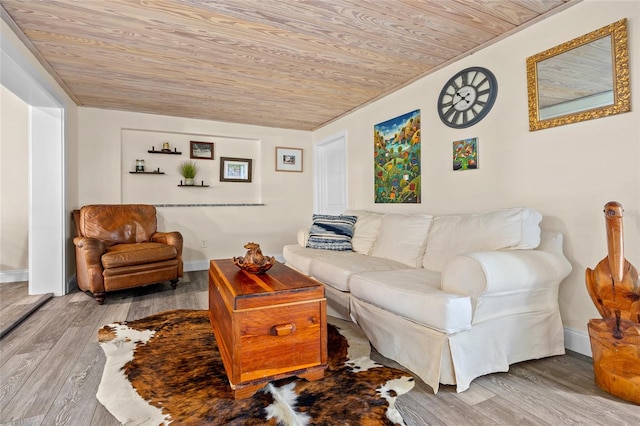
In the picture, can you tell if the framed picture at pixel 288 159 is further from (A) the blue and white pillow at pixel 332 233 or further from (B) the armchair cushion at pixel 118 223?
(B) the armchair cushion at pixel 118 223

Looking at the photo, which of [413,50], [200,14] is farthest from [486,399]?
[200,14]

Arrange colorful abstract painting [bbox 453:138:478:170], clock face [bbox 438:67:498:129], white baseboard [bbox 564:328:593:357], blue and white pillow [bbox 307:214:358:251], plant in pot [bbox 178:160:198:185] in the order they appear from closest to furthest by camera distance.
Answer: white baseboard [bbox 564:328:593:357] → clock face [bbox 438:67:498:129] → colorful abstract painting [bbox 453:138:478:170] → blue and white pillow [bbox 307:214:358:251] → plant in pot [bbox 178:160:198:185]

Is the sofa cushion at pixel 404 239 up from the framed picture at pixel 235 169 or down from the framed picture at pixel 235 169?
down

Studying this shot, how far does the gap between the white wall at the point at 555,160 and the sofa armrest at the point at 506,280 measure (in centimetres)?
24

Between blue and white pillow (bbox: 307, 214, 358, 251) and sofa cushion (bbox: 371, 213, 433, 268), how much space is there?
412 mm

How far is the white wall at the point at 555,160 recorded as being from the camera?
1759mm

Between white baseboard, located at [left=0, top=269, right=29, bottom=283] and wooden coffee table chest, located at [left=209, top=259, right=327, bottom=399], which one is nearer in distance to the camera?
wooden coffee table chest, located at [left=209, top=259, right=327, bottom=399]

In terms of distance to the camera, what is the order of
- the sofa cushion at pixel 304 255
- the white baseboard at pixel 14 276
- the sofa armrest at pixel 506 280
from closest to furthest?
the sofa armrest at pixel 506 280 < the sofa cushion at pixel 304 255 < the white baseboard at pixel 14 276

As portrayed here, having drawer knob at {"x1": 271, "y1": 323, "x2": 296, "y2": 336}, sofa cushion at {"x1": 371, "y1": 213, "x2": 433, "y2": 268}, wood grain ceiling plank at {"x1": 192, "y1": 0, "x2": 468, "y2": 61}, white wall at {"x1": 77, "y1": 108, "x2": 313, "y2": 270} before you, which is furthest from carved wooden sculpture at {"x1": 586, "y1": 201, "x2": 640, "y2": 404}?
white wall at {"x1": 77, "y1": 108, "x2": 313, "y2": 270}

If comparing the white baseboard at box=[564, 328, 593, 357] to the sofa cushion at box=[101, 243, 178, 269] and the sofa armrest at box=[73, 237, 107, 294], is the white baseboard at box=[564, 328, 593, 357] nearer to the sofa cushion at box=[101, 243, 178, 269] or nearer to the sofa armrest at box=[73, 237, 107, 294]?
the sofa cushion at box=[101, 243, 178, 269]

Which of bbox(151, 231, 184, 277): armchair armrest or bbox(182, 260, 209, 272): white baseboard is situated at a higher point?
bbox(151, 231, 184, 277): armchair armrest

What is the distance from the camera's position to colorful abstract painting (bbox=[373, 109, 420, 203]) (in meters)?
3.19

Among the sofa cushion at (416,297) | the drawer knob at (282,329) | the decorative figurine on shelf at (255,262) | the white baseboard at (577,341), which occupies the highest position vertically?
the decorative figurine on shelf at (255,262)

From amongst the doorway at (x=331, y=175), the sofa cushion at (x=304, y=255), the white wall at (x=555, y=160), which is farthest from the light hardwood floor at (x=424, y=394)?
the doorway at (x=331, y=175)
